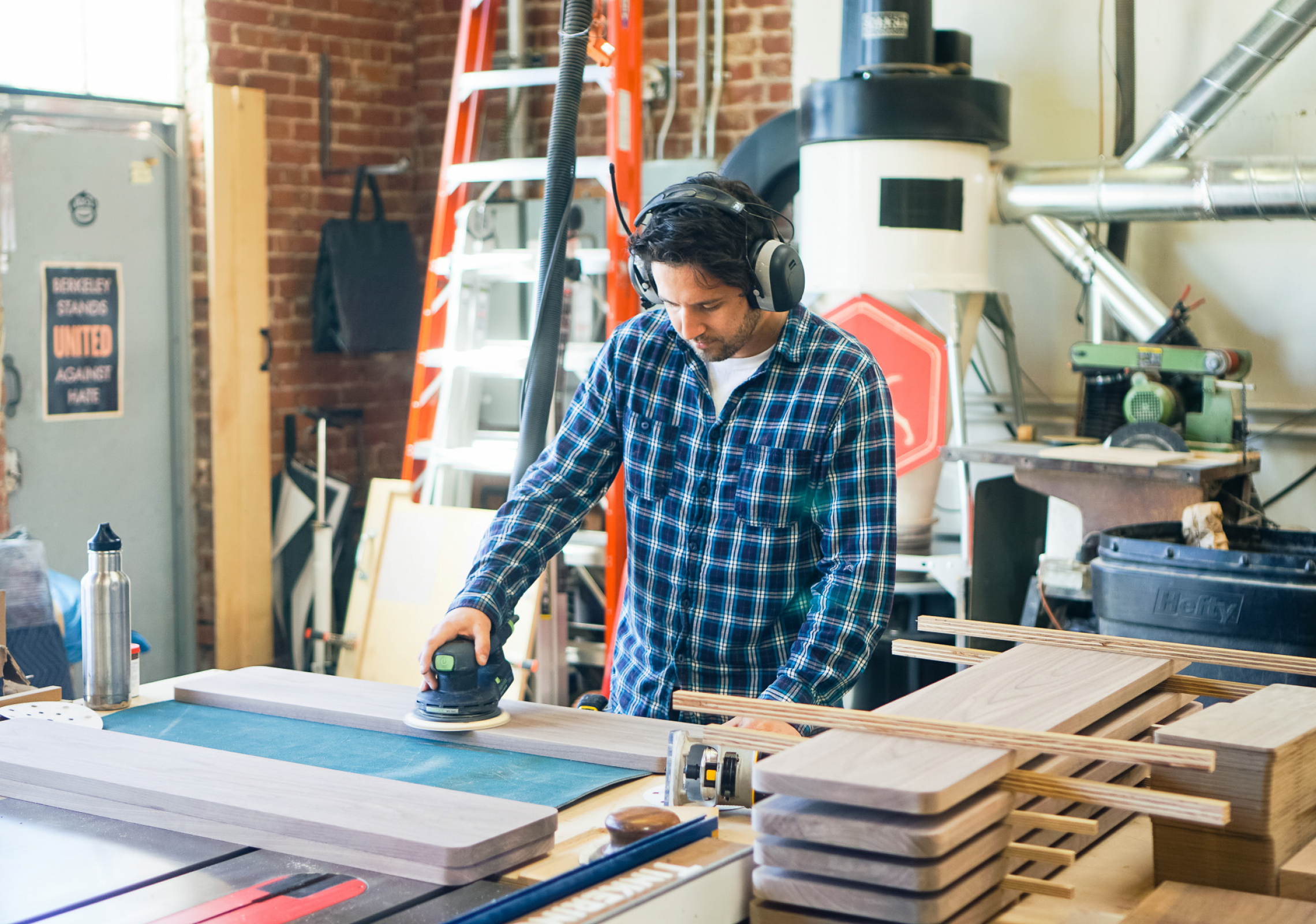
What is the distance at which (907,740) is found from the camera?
47.0 inches

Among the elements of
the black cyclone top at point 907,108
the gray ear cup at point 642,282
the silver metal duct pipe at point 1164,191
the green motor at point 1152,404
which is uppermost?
the black cyclone top at point 907,108

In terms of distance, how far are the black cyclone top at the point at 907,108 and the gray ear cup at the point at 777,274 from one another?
169cm

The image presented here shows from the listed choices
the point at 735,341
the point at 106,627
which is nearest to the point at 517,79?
the point at 735,341

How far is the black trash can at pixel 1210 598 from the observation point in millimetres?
2482

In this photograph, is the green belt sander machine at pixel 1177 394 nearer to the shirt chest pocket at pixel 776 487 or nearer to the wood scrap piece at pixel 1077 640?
the shirt chest pocket at pixel 776 487

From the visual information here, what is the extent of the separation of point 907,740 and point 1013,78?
322 centimetres

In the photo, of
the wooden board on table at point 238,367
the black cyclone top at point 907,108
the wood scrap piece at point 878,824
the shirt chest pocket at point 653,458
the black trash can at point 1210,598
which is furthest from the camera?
the wooden board on table at point 238,367

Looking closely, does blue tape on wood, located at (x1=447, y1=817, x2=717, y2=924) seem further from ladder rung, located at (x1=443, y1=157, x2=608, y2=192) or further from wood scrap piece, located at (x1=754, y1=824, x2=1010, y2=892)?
ladder rung, located at (x1=443, y1=157, x2=608, y2=192)

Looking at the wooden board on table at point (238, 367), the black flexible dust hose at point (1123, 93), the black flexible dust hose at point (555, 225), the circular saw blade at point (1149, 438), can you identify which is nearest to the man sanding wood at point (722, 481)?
the black flexible dust hose at point (555, 225)

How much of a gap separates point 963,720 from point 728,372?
0.81 metres

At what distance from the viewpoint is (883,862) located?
42.6 inches

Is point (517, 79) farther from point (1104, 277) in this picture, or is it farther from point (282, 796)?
point (282, 796)

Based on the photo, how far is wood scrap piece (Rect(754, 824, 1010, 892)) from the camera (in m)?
1.06

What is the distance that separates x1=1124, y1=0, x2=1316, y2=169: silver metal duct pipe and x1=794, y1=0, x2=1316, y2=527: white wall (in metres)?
0.26
